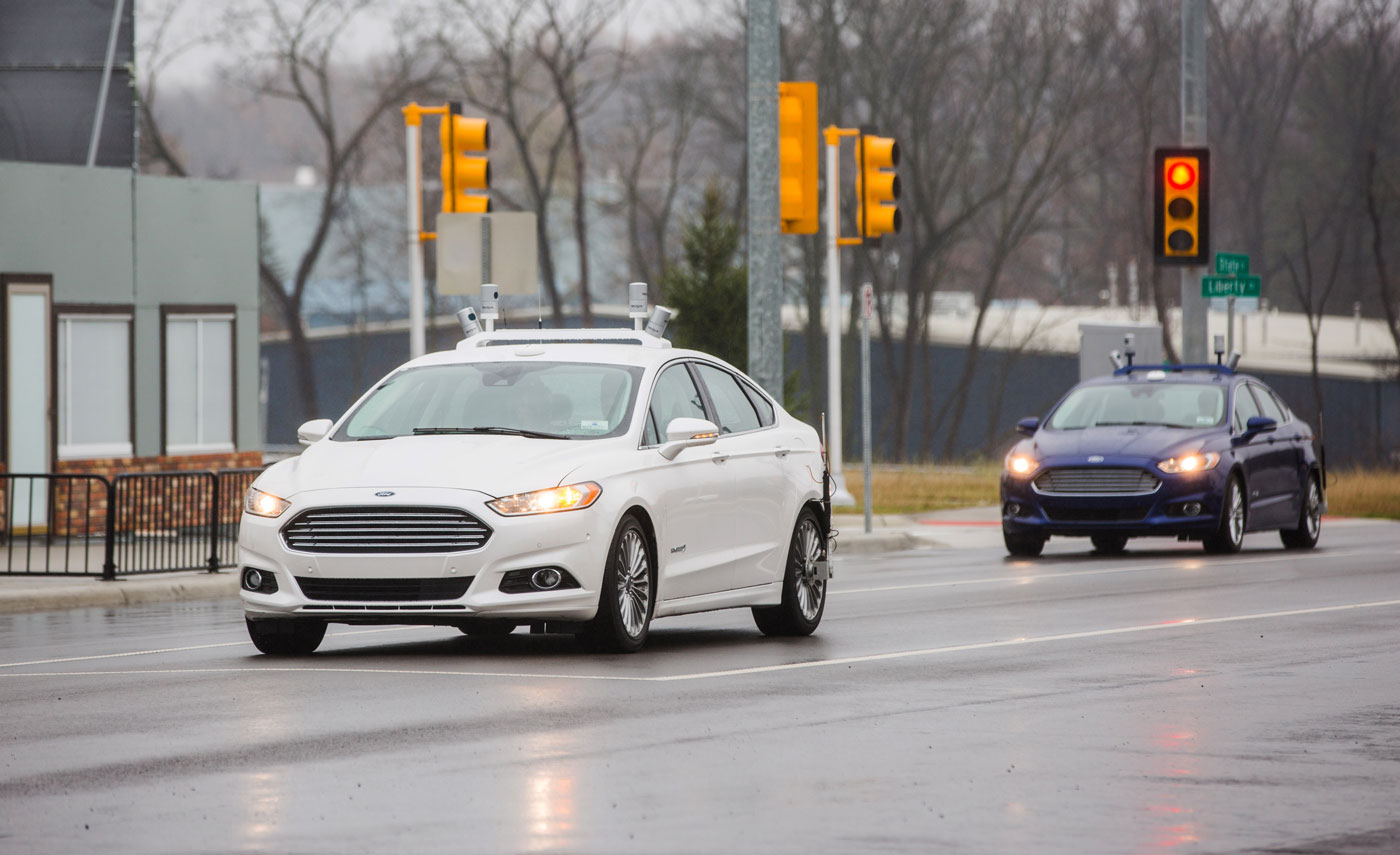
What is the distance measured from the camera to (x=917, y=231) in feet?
206

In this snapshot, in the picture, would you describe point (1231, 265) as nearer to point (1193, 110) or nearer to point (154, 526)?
point (1193, 110)

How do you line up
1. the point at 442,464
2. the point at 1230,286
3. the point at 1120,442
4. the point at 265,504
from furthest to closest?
the point at 1230,286 < the point at 1120,442 < the point at 265,504 < the point at 442,464

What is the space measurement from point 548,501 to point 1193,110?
17.4m

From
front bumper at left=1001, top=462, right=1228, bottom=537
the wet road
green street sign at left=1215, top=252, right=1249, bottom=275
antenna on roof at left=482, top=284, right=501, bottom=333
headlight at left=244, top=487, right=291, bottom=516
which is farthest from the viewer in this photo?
green street sign at left=1215, top=252, right=1249, bottom=275

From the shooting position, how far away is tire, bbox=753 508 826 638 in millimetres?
14039

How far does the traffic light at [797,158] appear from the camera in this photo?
23.3 metres

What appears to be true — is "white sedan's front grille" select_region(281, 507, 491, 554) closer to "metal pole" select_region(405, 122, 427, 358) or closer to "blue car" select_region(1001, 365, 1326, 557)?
"blue car" select_region(1001, 365, 1326, 557)

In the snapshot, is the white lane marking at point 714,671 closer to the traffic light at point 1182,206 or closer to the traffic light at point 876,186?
the traffic light at point 876,186

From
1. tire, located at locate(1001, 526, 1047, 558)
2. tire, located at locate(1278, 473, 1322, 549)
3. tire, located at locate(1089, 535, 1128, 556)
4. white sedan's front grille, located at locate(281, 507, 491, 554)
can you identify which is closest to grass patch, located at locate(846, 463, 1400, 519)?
tire, located at locate(1089, 535, 1128, 556)

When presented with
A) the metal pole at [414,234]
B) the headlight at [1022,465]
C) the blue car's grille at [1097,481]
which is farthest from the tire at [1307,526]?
the metal pole at [414,234]

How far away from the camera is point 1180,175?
26203 mm

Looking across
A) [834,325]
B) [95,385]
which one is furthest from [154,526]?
[834,325]

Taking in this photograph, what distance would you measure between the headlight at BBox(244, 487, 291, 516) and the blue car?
420 inches

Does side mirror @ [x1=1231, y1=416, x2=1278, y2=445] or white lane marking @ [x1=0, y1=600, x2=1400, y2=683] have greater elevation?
side mirror @ [x1=1231, y1=416, x2=1278, y2=445]
